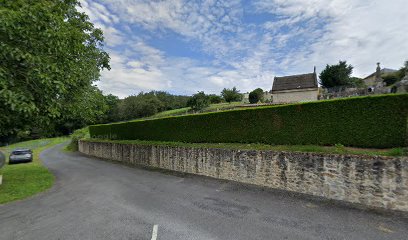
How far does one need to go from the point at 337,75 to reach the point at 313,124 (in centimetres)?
4715

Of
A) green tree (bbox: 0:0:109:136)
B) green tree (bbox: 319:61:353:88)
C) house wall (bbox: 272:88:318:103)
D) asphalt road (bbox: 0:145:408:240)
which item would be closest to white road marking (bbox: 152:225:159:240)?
asphalt road (bbox: 0:145:408:240)

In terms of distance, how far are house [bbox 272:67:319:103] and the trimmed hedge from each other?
26.4m

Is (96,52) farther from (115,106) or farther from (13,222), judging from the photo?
(115,106)

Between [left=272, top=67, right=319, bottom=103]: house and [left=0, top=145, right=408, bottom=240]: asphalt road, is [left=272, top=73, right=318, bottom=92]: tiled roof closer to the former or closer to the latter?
[left=272, top=67, right=319, bottom=103]: house

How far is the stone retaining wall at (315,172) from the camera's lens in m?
6.02

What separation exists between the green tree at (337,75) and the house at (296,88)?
15.4 metres

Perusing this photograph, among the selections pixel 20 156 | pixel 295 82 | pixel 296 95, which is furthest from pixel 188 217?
pixel 295 82

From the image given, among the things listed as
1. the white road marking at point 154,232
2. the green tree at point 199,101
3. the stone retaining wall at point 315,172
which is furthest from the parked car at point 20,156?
the green tree at point 199,101

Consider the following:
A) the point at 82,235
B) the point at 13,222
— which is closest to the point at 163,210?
the point at 82,235

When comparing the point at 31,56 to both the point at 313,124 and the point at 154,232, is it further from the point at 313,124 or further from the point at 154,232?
the point at 313,124

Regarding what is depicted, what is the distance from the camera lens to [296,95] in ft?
119

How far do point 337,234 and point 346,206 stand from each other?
2.10 meters

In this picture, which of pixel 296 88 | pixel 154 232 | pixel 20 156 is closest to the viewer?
pixel 154 232

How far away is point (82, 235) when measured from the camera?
196 inches
